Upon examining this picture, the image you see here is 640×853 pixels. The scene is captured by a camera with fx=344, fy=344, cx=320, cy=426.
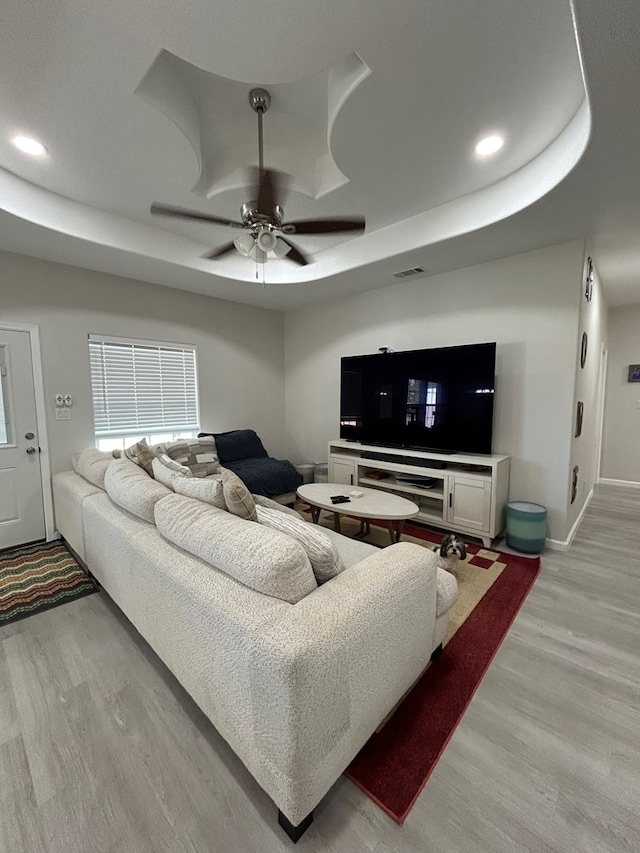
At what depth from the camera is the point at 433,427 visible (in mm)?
3541

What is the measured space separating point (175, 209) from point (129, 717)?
8.28 feet

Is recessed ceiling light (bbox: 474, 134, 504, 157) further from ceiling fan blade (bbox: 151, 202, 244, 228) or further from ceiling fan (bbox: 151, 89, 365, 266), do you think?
ceiling fan blade (bbox: 151, 202, 244, 228)

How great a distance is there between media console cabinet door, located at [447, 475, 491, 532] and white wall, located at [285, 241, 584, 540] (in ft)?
→ 1.42

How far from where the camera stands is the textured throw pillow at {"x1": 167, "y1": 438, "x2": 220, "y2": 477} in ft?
12.2

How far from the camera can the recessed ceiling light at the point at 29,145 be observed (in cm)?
201

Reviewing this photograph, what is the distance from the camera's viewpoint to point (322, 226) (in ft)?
6.98

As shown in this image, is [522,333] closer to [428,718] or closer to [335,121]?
[335,121]

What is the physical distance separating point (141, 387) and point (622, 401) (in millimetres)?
6571

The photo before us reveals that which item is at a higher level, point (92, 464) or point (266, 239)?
point (266, 239)

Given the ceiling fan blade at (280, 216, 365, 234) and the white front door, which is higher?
the ceiling fan blade at (280, 216, 365, 234)

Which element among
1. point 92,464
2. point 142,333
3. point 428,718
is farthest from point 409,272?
point 428,718

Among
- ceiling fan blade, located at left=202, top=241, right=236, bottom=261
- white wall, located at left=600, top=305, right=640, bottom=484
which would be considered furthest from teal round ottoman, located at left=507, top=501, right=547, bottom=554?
white wall, located at left=600, top=305, right=640, bottom=484

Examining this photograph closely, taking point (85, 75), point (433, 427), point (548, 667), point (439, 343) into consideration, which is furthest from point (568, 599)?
point (85, 75)

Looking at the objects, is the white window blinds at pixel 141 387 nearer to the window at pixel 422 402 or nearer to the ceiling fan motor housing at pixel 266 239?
the ceiling fan motor housing at pixel 266 239
